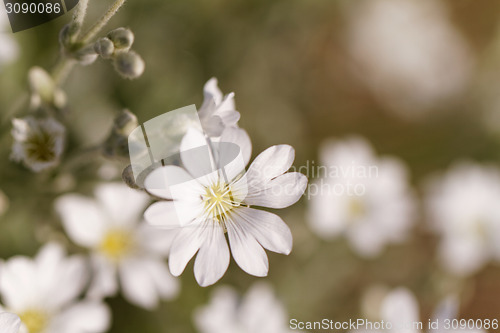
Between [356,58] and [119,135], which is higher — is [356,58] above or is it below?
above

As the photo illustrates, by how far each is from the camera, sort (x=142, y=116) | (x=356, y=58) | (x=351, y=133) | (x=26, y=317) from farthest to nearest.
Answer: (x=356, y=58) → (x=351, y=133) → (x=142, y=116) → (x=26, y=317)

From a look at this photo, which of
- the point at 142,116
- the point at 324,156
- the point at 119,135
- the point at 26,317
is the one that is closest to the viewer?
the point at 119,135

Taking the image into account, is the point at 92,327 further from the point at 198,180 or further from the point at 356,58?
the point at 356,58

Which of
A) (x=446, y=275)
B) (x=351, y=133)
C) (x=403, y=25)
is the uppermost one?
(x=403, y=25)

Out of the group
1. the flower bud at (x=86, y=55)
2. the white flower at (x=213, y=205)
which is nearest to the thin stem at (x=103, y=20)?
the flower bud at (x=86, y=55)

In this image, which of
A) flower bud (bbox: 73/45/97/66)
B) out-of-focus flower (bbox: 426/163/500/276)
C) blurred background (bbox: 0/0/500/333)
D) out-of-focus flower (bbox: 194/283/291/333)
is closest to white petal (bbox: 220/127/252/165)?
flower bud (bbox: 73/45/97/66)

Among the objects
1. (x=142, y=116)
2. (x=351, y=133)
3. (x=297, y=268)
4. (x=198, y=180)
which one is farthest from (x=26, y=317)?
(x=351, y=133)
